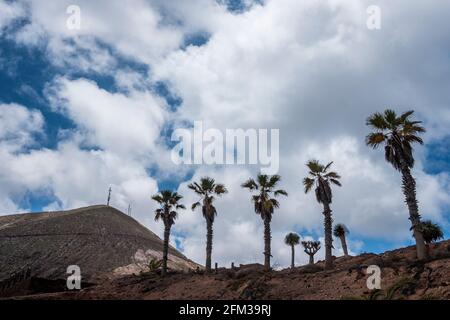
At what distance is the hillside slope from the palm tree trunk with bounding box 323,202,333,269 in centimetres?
4822

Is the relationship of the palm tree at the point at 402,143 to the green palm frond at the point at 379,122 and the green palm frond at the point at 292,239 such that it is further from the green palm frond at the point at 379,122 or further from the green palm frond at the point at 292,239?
the green palm frond at the point at 292,239

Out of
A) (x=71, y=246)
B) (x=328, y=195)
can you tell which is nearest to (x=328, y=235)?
(x=328, y=195)

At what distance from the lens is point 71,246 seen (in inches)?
3364

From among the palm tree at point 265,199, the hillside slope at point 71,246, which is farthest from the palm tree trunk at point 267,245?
the hillside slope at point 71,246

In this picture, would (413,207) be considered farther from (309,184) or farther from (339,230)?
(339,230)

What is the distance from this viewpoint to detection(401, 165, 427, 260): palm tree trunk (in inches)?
1043

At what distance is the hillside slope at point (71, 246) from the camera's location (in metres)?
74.9

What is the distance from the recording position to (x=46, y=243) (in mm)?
86062

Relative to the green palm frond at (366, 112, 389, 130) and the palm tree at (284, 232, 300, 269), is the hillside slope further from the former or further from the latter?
the green palm frond at (366, 112, 389, 130)

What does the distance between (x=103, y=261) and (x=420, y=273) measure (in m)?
67.7

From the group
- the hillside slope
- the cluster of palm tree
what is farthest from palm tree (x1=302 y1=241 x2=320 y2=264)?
the hillside slope

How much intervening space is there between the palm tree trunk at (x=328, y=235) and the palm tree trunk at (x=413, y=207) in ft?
25.7

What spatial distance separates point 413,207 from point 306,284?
876 centimetres
